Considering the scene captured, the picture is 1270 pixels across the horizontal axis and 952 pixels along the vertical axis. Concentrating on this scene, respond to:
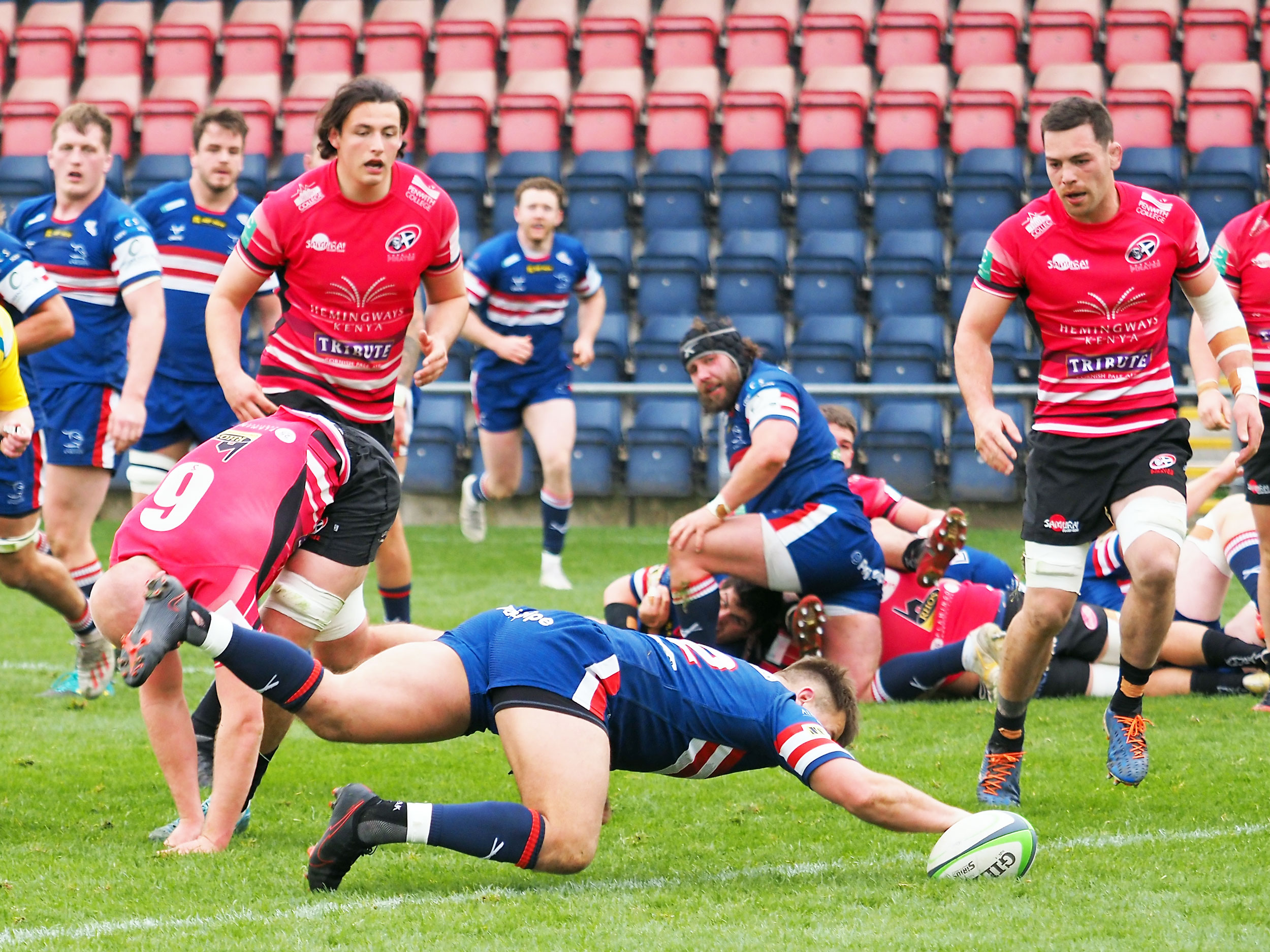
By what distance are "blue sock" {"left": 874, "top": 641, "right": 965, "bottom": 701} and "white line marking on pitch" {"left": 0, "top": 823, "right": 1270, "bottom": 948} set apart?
88.7 inches

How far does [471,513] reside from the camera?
38.1ft

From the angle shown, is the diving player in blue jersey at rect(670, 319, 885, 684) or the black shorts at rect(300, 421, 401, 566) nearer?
the black shorts at rect(300, 421, 401, 566)

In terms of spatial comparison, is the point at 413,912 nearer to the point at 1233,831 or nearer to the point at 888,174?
the point at 1233,831

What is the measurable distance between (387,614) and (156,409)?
1.58 meters

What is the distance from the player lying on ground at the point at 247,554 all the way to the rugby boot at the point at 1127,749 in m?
2.56

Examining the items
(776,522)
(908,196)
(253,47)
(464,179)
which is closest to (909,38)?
(908,196)

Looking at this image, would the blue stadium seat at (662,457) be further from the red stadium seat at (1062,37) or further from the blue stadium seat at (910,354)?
the red stadium seat at (1062,37)

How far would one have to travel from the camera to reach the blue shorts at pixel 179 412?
295 inches

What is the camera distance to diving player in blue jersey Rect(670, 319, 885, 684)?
22.0 ft

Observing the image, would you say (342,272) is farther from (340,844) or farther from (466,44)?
(466,44)

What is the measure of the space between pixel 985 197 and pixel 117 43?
10241 mm

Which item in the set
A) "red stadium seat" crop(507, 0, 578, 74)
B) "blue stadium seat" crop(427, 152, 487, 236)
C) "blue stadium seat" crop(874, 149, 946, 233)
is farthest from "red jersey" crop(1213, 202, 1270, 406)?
"red stadium seat" crop(507, 0, 578, 74)

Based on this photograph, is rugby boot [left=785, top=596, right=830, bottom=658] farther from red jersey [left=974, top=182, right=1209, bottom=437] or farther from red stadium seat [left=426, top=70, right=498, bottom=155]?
red stadium seat [left=426, top=70, right=498, bottom=155]

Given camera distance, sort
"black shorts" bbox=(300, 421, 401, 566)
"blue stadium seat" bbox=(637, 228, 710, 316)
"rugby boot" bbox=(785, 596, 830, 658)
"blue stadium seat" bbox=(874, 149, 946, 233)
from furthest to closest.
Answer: "blue stadium seat" bbox=(874, 149, 946, 233)
"blue stadium seat" bbox=(637, 228, 710, 316)
"rugby boot" bbox=(785, 596, 830, 658)
"black shorts" bbox=(300, 421, 401, 566)
